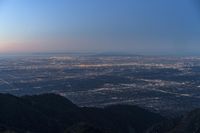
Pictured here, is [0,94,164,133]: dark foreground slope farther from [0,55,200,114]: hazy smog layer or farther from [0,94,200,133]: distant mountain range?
[0,55,200,114]: hazy smog layer

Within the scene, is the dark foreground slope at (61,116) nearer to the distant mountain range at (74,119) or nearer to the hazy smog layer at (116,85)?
the distant mountain range at (74,119)

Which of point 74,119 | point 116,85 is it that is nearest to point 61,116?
point 74,119

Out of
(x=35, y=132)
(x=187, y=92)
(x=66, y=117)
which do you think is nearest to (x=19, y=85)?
(x=187, y=92)

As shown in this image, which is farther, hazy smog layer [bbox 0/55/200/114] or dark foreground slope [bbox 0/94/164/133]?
hazy smog layer [bbox 0/55/200/114]

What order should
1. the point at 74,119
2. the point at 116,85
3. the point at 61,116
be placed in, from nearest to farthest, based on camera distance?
the point at 74,119, the point at 61,116, the point at 116,85

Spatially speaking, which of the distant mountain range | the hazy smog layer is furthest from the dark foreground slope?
the hazy smog layer

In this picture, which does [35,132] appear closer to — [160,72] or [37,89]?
[37,89]

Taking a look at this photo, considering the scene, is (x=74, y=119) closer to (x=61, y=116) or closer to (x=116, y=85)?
(x=61, y=116)
